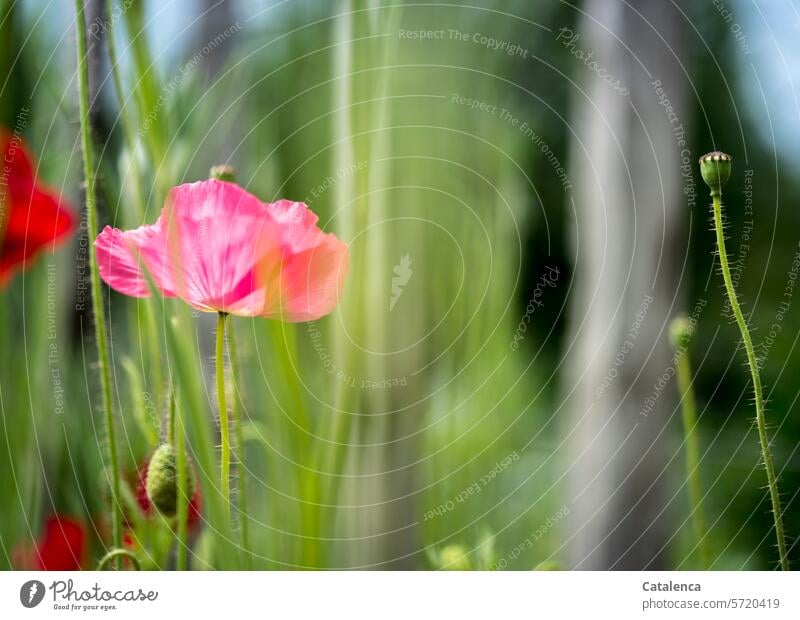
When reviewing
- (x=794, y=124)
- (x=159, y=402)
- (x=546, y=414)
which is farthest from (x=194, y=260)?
(x=794, y=124)

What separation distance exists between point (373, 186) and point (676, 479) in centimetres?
22

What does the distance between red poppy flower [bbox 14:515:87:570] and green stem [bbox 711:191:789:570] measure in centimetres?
34

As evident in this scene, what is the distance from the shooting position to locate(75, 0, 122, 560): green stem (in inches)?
13.9

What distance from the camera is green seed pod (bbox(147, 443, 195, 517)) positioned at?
0.33 meters

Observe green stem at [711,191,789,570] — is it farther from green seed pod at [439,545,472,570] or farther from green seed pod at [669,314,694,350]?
green seed pod at [439,545,472,570]

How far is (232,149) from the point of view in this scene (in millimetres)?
378
